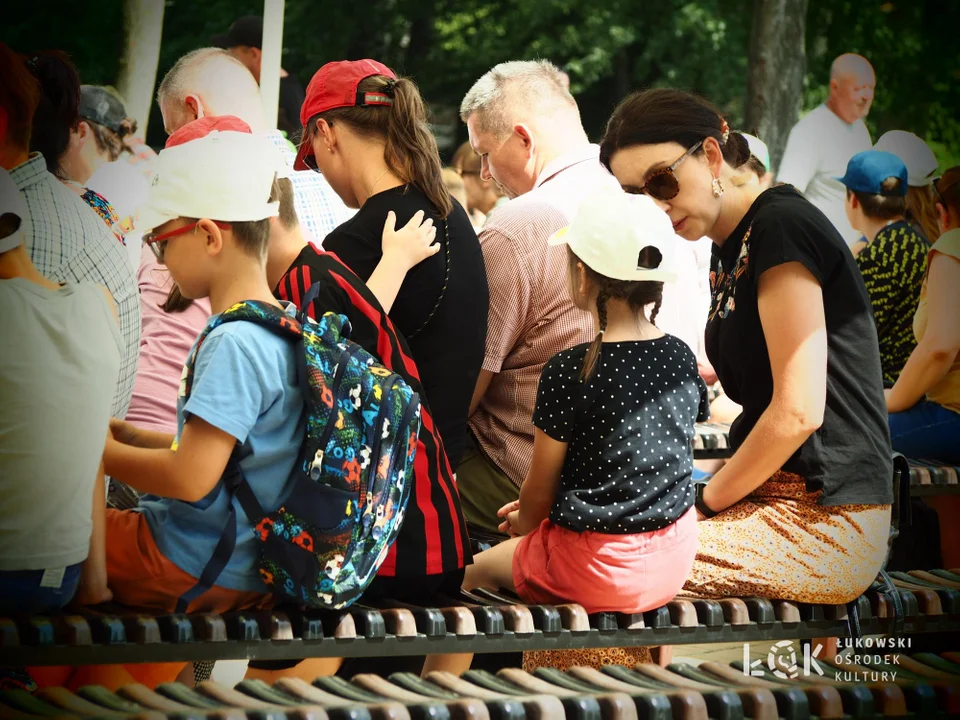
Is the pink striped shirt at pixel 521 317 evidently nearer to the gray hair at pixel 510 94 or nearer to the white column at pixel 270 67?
the gray hair at pixel 510 94

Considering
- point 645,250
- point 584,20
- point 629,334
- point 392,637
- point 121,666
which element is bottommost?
point 121,666

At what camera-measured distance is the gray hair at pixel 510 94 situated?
4.00 m

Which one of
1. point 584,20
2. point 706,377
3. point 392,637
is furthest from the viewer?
point 584,20

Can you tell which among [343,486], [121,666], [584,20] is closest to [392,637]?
[343,486]

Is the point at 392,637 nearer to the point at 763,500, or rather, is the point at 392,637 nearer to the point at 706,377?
the point at 763,500

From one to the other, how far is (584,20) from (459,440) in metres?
16.9

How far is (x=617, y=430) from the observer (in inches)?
114

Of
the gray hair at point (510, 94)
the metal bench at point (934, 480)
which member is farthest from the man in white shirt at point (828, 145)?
the gray hair at point (510, 94)

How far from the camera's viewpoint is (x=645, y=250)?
9.70 feet

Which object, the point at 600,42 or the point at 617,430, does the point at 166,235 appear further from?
the point at 600,42

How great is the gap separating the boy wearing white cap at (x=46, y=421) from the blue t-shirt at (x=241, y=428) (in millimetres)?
189

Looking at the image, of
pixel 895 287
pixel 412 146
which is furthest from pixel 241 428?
pixel 895 287

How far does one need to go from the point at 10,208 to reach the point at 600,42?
17.5 m

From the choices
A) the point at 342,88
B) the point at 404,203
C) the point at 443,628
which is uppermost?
the point at 342,88
